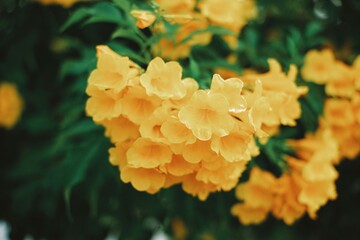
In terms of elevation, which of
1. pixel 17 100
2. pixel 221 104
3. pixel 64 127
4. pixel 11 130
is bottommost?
pixel 11 130

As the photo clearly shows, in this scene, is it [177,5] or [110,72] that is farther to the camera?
[177,5]

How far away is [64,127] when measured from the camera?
6.48ft

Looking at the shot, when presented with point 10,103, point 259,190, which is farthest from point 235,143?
point 10,103

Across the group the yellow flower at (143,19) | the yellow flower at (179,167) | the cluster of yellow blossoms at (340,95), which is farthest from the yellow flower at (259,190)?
the yellow flower at (143,19)

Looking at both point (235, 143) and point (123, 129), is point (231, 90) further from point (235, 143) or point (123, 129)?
point (123, 129)

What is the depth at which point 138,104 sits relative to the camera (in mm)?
1354

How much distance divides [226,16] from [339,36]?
0.81m

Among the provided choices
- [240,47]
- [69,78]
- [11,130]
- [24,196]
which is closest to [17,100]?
[11,130]

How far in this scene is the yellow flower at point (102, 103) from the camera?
53.4 inches

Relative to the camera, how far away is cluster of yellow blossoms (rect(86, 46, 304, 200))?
4.09ft

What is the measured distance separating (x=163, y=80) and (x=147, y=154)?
214 millimetres

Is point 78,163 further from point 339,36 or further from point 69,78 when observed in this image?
point 339,36

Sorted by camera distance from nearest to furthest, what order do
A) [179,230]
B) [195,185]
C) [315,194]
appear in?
[195,185] → [315,194] → [179,230]

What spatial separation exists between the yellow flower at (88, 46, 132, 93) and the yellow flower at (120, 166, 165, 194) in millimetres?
249
